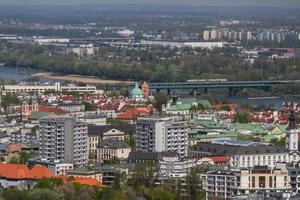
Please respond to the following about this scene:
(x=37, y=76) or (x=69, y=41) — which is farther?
(x=69, y=41)

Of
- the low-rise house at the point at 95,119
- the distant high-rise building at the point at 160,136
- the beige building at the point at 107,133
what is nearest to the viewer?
the distant high-rise building at the point at 160,136

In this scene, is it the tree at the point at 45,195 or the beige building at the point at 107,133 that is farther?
the beige building at the point at 107,133

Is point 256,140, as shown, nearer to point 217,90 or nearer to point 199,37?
point 217,90

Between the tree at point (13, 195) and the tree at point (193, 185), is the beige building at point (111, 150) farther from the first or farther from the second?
the tree at point (13, 195)

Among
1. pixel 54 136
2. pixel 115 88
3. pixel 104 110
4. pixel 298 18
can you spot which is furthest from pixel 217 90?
pixel 298 18

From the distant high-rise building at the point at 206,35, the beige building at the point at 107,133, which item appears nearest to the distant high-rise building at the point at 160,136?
the beige building at the point at 107,133

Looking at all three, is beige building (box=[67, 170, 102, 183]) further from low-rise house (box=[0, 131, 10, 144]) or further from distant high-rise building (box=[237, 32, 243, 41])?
distant high-rise building (box=[237, 32, 243, 41])

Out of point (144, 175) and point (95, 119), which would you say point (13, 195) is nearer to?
point (144, 175)
